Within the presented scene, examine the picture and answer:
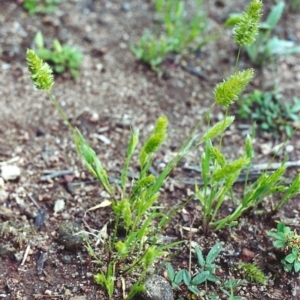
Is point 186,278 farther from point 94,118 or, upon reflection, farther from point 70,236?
point 94,118

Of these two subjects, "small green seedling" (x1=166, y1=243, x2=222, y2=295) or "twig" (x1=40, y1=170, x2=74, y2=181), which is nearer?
"small green seedling" (x1=166, y1=243, x2=222, y2=295)

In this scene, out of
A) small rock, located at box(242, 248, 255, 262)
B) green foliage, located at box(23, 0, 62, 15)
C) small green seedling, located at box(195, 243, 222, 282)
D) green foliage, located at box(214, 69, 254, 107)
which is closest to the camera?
green foliage, located at box(214, 69, 254, 107)

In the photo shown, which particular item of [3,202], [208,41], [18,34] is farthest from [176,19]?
[3,202]

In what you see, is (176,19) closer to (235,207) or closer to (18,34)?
(18,34)

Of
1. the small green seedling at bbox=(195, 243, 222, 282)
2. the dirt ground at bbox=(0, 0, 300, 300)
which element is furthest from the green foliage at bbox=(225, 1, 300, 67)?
the small green seedling at bbox=(195, 243, 222, 282)


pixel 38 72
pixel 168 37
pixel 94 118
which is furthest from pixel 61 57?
pixel 38 72

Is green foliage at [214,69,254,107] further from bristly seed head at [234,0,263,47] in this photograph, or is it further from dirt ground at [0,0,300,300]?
dirt ground at [0,0,300,300]

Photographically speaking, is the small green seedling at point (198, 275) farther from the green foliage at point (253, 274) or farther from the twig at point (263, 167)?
the twig at point (263, 167)
